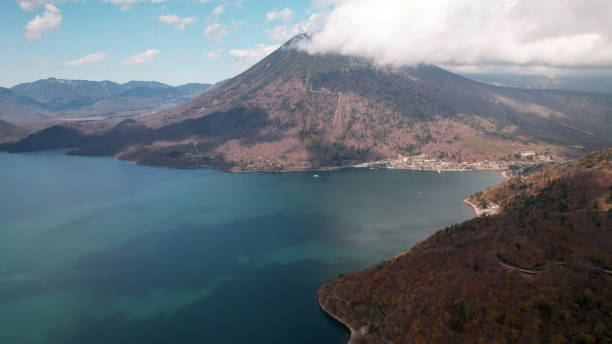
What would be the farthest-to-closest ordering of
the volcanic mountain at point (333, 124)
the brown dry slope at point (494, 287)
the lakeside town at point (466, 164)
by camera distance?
the volcanic mountain at point (333, 124), the lakeside town at point (466, 164), the brown dry slope at point (494, 287)

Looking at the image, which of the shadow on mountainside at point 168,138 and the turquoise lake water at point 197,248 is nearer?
the turquoise lake water at point 197,248

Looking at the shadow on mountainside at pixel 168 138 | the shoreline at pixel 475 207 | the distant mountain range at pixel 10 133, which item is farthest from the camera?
the distant mountain range at pixel 10 133

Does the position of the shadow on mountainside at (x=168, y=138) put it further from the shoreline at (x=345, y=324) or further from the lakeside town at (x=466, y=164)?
the shoreline at (x=345, y=324)

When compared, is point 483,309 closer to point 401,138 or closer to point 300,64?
point 401,138

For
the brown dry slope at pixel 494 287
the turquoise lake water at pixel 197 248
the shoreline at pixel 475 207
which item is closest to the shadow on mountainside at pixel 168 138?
the turquoise lake water at pixel 197 248

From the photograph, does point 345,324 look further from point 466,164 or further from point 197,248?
point 466,164

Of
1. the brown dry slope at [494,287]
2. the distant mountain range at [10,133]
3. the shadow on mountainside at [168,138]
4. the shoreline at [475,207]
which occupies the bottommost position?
the shoreline at [475,207]

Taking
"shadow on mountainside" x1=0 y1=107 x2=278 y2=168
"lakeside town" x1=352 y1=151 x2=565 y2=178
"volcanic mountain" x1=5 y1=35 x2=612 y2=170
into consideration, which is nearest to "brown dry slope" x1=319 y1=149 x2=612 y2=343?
"lakeside town" x1=352 y1=151 x2=565 y2=178

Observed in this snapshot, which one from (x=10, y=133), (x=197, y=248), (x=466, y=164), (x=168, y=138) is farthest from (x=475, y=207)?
(x=10, y=133)
